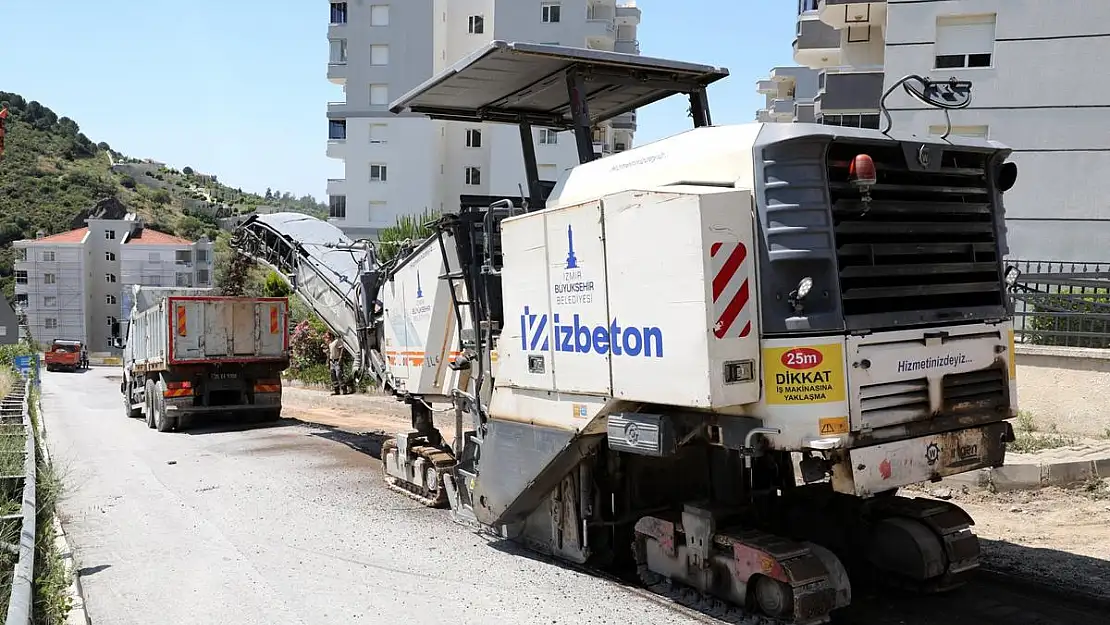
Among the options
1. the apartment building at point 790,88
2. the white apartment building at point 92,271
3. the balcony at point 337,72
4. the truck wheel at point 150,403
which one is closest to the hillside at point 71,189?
the white apartment building at point 92,271

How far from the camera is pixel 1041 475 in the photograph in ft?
30.2

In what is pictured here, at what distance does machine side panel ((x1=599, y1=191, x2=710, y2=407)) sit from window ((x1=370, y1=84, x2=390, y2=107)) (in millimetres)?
42916

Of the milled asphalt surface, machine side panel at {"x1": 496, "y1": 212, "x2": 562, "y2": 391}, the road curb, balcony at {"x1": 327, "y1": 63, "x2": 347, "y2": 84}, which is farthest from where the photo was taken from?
balcony at {"x1": 327, "y1": 63, "x2": 347, "y2": 84}

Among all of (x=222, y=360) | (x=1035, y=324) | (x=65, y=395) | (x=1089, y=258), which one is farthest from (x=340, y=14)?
(x=1035, y=324)

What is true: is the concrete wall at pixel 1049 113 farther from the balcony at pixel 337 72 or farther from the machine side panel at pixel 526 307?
the balcony at pixel 337 72

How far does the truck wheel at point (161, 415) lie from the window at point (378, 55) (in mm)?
32581

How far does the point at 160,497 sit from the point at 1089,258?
18318 mm

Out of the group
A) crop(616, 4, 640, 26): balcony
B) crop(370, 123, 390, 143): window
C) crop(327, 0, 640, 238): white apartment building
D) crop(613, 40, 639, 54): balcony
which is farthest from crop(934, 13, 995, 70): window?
crop(616, 4, 640, 26): balcony

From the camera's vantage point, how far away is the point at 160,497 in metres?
10.5

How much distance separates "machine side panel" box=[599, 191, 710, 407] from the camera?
538 cm

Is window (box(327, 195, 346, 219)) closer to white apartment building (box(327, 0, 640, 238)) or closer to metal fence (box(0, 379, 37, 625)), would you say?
white apartment building (box(327, 0, 640, 238))

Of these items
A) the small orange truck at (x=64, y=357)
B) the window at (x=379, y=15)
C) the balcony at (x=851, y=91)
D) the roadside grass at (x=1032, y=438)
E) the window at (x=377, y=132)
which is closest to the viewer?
the roadside grass at (x=1032, y=438)

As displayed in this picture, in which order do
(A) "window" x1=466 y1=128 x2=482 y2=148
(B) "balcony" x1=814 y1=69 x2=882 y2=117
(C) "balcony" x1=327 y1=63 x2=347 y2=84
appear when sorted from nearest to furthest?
1. (B) "balcony" x1=814 y1=69 x2=882 y2=117
2. (C) "balcony" x1=327 y1=63 x2=347 y2=84
3. (A) "window" x1=466 y1=128 x2=482 y2=148

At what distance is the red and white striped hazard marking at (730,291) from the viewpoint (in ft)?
17.5
